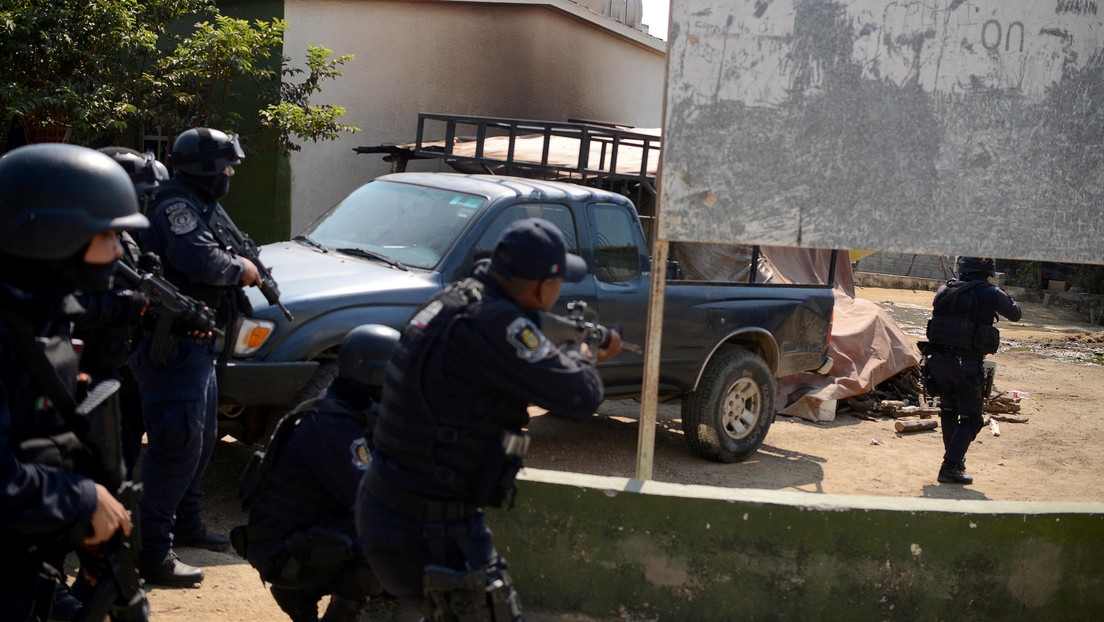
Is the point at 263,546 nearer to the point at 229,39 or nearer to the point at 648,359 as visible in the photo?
the point at 648,359

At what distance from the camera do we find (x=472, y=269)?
4809mm

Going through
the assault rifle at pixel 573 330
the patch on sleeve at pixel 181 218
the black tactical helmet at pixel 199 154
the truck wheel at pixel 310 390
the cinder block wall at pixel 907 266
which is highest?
the black tactical helmet at pixel 199 154

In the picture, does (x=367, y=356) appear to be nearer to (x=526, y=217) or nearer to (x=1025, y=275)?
(x=526, y=217)

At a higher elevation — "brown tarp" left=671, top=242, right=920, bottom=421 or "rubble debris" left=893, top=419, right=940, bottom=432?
"brown tarp" left=671, top=242, right=920, bottom=421

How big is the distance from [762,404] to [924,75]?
3.68 metres

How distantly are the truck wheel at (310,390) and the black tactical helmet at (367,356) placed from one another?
1.86 meters

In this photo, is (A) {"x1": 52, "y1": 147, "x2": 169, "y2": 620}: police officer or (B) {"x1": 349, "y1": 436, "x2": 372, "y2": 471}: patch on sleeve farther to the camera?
(A) {"x1": 52, "y1": 147, "x2": 169, "y2": 620}: police officer

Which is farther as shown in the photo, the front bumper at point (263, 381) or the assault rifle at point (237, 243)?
the front bumper at point (263, 381)

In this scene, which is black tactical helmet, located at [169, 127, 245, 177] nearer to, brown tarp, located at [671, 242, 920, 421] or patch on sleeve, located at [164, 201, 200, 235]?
patch on sleeve, located at [164, 201, 200, 235]

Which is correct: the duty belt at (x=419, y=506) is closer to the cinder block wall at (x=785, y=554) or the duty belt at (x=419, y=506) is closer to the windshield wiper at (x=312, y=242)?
the cinder block wall at (x=785, y=554)

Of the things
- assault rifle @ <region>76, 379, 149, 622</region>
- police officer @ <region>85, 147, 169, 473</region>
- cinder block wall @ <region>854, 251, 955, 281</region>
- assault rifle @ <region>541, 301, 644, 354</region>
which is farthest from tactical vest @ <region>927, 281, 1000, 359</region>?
cinder block wall @ <region>854, 251, 955, 281</region>

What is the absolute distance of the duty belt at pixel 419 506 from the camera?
2832mm

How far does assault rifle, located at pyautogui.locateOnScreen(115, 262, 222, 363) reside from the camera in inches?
159

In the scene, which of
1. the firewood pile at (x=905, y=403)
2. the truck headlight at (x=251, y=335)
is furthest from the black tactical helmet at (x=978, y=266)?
the truck headlight at (x=251, y=335)
